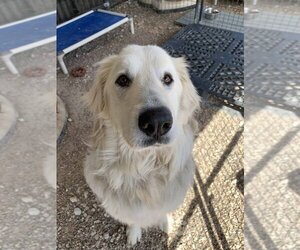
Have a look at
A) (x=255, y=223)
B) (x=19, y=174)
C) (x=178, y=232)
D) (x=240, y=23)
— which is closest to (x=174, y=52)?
(x=240, y=23)

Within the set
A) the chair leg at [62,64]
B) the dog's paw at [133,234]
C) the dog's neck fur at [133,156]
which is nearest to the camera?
the dog's neck fur at [133,156]

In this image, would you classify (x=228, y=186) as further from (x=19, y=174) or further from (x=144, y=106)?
(x=19, y=174)

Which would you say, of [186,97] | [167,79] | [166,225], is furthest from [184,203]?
[167,79]

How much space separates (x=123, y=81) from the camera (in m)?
1.21

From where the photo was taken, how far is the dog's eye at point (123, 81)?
1193mm

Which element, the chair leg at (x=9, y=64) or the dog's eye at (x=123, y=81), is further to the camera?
the dog's eye at (x=123, y=81)

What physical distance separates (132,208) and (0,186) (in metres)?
0.59

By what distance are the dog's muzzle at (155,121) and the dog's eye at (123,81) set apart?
9.5 inches

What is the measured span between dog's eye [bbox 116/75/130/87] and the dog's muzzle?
242 millimetres

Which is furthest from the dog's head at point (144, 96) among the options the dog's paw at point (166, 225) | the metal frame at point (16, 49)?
the dog's paw at point (166, 225)

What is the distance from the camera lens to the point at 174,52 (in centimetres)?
287

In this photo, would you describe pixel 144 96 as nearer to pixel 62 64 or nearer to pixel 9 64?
pixel 9 64

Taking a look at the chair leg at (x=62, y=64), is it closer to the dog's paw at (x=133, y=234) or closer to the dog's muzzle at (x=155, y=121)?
the dog's paw at (x=133, y=234)

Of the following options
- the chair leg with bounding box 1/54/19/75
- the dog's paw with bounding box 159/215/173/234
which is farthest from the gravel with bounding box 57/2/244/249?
the chair leg with bounding box 1/54/19/75
